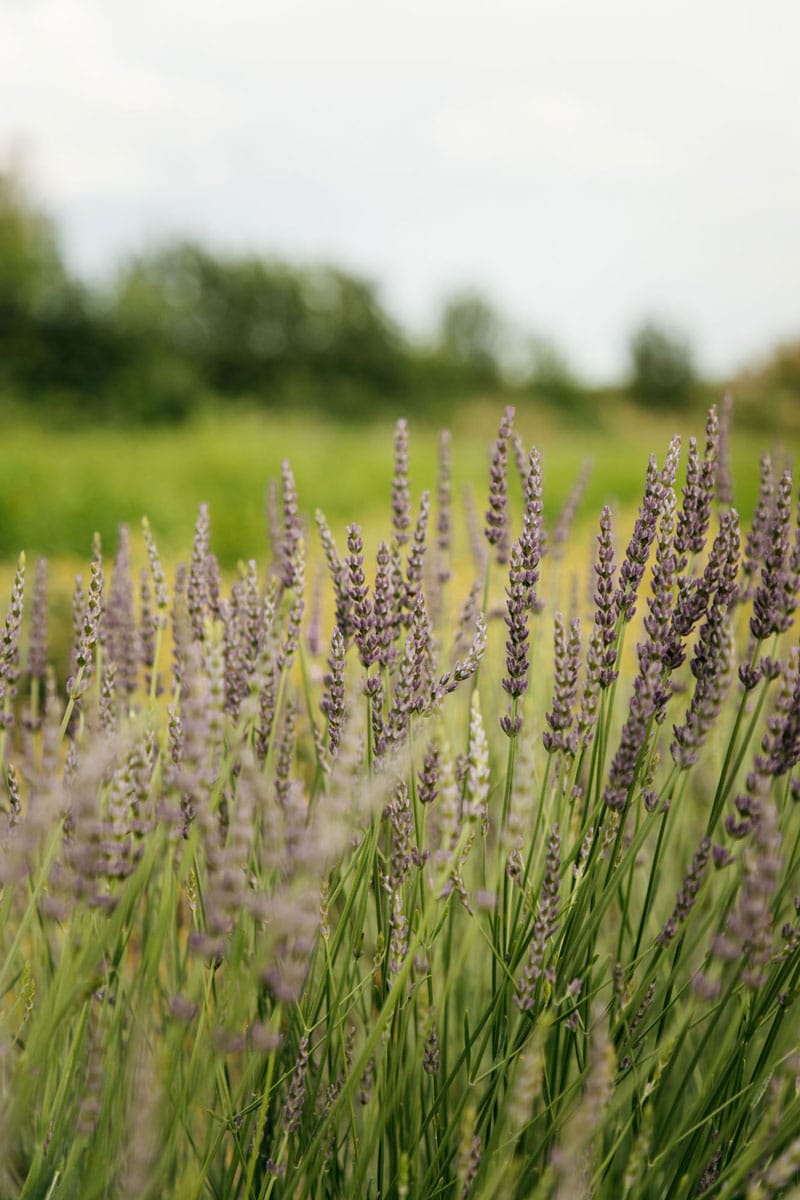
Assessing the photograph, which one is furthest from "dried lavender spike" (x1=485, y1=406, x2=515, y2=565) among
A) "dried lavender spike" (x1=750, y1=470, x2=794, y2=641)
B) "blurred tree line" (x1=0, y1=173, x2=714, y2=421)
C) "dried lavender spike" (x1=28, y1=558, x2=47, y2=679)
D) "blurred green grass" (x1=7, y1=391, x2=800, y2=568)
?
"blurred tree line" (x1=0, y1=173, x2=714, y2=421)

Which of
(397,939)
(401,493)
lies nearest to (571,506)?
(401,493)

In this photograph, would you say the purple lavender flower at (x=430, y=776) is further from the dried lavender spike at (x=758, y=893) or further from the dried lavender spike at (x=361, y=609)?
the dried lavender spike at (x=758, y=893)

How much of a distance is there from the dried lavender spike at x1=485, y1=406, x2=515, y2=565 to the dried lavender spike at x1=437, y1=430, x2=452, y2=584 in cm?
15

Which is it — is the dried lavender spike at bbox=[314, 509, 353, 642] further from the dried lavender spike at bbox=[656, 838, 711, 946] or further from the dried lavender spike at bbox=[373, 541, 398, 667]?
the dried lavender spike at bbox=[656, 838, 711, 946]

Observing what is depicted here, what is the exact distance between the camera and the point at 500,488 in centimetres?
131

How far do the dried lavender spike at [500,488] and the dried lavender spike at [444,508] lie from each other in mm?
149

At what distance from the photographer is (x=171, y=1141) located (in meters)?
0.95

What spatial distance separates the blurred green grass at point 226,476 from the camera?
26.1 feet

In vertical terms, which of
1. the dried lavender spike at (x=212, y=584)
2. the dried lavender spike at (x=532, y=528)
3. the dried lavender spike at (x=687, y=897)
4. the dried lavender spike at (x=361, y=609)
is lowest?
the dried lavender spike at (x=687, y=897)

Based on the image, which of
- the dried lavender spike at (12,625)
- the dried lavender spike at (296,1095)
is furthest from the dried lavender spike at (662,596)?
Result: the dried lavender spike at (12,625)

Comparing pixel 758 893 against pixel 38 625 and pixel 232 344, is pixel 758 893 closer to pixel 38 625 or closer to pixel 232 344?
pixel 38 625

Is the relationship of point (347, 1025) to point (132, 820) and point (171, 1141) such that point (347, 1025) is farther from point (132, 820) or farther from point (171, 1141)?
point (132, 820)

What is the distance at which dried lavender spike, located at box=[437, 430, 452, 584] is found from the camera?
1.56 metres

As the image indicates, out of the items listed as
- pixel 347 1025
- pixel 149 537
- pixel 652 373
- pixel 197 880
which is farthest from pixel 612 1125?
pixel 652 373
